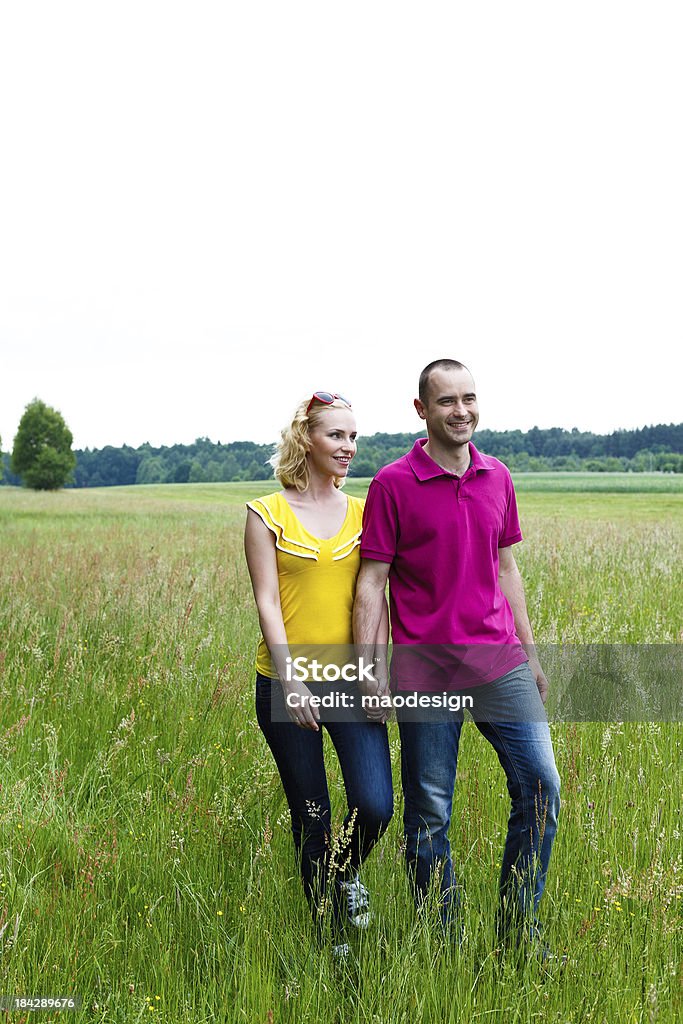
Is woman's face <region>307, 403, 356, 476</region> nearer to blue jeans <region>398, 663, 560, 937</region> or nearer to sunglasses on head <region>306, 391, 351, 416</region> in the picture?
sunglasses on head <region>306, 391, 351, 416</region>

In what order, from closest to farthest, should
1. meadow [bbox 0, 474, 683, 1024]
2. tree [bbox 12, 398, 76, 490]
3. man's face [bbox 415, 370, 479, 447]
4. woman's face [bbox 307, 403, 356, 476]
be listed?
1. meadow [bbox 0, 474, 683, 1024]
2. man's face [bbox 415, 370, 479, 447]
3. woman's face [bbox 307, 403, 356, 476]
4. tree [bbox 12, 398, 76, 490]

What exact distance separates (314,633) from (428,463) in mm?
740

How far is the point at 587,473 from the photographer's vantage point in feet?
269

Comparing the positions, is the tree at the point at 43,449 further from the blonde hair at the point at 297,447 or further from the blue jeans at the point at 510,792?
the blue jeans at the point at 510,792

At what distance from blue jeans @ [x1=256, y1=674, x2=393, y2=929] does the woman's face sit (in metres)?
0.83

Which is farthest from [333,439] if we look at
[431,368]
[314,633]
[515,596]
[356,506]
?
[515,596]

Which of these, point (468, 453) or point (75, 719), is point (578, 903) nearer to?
point (468, 453)

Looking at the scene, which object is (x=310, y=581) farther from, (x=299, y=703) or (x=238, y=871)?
(x=238, y=871)

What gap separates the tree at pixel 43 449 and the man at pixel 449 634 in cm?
7854

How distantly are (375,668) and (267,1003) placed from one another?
43.1 inches

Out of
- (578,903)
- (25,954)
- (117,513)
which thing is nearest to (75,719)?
(25,954)

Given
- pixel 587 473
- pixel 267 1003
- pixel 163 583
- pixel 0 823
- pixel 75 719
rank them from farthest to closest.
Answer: pixel 587 473 → pixel 163 583 → pixel 75 719 → pixel 0 823 → pixel 267 1003

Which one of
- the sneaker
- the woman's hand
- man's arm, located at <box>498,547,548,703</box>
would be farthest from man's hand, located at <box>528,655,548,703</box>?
the sneaker

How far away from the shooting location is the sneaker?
291cm
